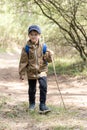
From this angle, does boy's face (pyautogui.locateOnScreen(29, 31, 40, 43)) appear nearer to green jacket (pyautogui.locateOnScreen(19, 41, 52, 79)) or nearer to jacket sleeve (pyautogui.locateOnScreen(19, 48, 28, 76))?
green jacket (pyautogui.locateOnScreen(19, 41, 52, 79))

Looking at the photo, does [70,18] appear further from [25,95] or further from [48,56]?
[48,56]

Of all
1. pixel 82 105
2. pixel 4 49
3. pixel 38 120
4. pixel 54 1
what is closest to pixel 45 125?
pixel 38 120

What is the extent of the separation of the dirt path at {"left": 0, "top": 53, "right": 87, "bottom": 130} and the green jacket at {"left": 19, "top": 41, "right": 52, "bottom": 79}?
2.50 feet

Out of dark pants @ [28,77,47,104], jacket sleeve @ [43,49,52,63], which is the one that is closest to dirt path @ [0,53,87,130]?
dark pants @ [28,77,47,104]

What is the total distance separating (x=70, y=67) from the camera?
50.8 feet

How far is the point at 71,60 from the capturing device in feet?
55.5

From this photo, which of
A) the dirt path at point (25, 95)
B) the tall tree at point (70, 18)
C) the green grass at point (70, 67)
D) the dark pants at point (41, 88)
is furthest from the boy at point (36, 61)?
the green grass at point (70, 67)

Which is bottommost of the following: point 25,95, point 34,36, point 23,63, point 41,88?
point 25,95

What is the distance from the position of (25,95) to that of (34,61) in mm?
2967

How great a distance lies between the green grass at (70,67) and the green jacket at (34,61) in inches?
271

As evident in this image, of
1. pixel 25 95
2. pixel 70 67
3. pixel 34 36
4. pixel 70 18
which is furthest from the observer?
pixel 70 67

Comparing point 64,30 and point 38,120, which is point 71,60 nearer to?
point 64,30

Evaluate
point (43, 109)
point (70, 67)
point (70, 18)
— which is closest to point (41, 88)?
point (43, 109)

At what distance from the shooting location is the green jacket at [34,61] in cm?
672
